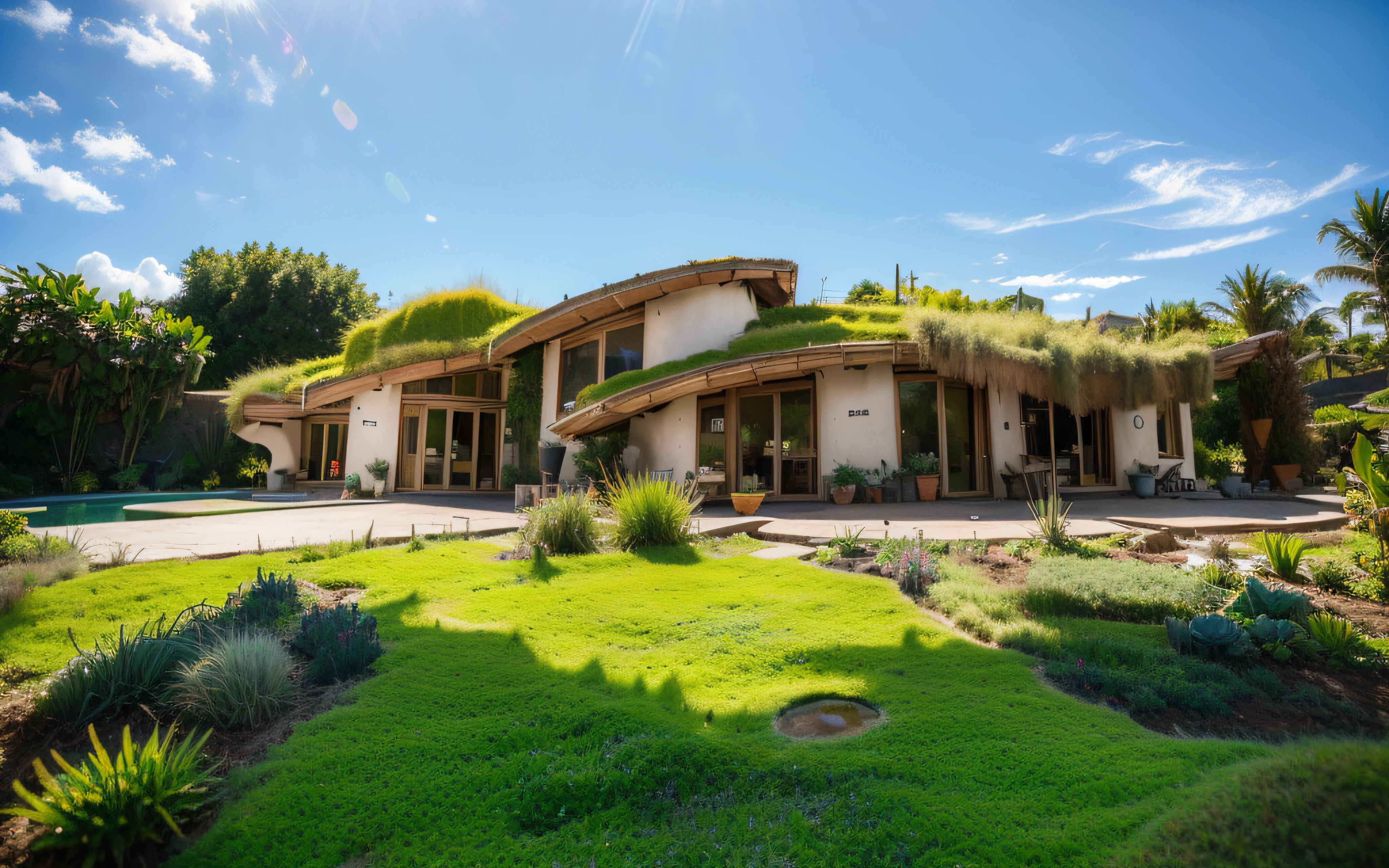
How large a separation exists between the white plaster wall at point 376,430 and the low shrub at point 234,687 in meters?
15.2

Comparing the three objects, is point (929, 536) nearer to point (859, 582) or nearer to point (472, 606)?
point (859, 582)

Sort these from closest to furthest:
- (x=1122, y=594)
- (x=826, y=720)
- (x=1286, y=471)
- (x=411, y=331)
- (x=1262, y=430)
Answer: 1. (x=826, y=720)
2. (x=1122, y=594)
3. (x=1286, y=471)
4. (x=1262, y=430)
5. (x=411, y=331)

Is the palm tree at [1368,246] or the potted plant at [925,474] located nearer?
the potted plant at [925,474]

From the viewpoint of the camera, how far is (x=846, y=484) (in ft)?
38.8

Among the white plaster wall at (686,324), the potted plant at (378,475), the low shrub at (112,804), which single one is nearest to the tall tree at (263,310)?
the potted plant at (378,475)

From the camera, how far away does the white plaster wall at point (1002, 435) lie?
12453 millimetres

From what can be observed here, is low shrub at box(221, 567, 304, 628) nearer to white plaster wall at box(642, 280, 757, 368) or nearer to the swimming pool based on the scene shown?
the swimming pool

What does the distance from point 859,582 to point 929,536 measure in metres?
2.51

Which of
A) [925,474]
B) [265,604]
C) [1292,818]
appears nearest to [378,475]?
[265,604]

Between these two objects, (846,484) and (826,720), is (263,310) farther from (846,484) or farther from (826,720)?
(826,720)

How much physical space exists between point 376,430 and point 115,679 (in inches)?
609

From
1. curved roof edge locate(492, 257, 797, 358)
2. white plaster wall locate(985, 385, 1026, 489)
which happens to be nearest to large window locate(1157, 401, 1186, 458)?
white plaster wall locate(985, 385, 1026, 489)

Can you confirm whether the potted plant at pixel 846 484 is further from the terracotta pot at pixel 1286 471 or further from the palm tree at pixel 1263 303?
the palm tree at pixel 1263 303

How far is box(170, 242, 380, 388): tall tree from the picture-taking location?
28406 millimetres
